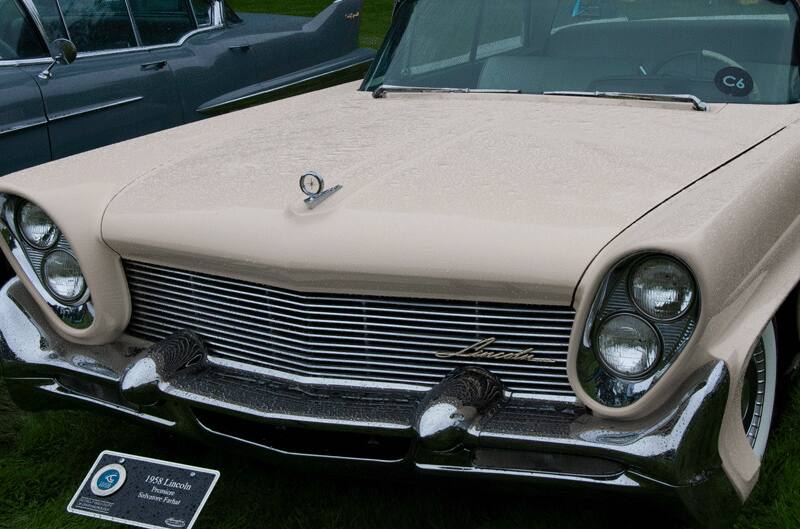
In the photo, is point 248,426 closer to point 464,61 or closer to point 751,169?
point 751,169

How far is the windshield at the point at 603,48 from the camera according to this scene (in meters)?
2.91

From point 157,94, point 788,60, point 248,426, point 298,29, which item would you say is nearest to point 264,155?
point 248,426

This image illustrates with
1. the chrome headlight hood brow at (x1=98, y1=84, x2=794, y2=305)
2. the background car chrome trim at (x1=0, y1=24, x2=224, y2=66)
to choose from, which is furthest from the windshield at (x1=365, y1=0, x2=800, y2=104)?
the background car chrome trim at (x1=0, y1=24, x2=224, y2=66)

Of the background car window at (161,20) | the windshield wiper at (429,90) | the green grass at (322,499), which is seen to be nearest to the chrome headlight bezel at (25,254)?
the green grass at (322,499)

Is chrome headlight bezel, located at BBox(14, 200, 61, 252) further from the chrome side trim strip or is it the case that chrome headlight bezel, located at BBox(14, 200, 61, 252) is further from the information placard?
the chrome side trim strip

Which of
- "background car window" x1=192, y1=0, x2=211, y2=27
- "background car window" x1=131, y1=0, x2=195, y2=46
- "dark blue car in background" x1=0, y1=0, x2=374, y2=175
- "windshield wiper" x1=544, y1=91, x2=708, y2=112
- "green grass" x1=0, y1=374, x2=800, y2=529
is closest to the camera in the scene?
"green grass" x1=0, y1=374, x2=800, y2=529

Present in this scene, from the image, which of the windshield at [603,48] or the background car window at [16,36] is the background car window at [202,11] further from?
the windshield at [603,48]

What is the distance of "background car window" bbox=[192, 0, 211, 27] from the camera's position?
213 inches

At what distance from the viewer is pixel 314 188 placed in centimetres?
226

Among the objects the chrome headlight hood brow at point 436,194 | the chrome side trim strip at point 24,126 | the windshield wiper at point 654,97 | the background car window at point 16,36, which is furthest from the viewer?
the background car window at point 16,36

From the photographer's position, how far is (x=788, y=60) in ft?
9.44

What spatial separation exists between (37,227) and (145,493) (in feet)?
2.61

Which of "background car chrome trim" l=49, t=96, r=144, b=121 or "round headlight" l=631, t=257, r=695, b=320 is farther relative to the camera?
"background car chrome trim" l=49, t=96, r=144, b=121

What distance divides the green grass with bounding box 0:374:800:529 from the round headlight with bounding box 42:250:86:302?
1.91ft
